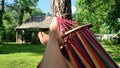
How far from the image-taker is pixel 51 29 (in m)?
2.38

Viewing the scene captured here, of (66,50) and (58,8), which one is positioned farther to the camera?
(58,8)

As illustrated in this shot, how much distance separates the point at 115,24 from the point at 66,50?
73.3 ft

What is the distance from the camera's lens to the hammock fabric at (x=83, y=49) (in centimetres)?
258

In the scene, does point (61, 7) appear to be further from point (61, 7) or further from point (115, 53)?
point (115, 53)

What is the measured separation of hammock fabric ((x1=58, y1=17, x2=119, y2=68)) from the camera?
8.46 ft

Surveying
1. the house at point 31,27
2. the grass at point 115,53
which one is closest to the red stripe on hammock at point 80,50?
the grass at point 115,53

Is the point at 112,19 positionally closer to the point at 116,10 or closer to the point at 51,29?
the point at 116,10

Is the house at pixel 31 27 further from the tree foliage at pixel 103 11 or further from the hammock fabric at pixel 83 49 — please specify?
the hammock fabric at pixel 83 49

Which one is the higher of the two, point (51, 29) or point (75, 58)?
point (51, 29)

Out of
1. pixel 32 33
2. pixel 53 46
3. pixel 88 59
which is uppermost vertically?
pixel 53 46

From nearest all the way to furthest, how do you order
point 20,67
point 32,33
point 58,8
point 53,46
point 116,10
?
point 53,46 < point 58,8 < point 20,67 < point 116,10 < point 32,33

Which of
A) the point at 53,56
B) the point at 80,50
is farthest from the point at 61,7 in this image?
the point at 53,56

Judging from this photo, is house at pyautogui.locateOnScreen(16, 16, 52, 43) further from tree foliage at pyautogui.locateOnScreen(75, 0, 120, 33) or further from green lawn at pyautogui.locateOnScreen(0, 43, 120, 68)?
green lawn at pyautogui.locateOnScreen(0, 43, 120, 68)

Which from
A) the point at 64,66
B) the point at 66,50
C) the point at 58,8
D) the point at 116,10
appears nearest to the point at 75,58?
the point at 66,50
